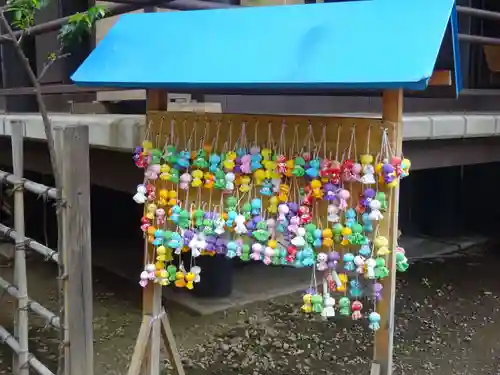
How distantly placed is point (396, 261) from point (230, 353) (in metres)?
2.52

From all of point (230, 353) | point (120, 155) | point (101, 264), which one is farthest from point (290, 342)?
point (101, 264)

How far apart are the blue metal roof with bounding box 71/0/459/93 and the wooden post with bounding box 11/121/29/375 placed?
0.70 metres

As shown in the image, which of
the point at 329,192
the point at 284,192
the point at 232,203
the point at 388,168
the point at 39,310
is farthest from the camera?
the point at 39,310

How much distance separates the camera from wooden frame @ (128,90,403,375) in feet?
7.58

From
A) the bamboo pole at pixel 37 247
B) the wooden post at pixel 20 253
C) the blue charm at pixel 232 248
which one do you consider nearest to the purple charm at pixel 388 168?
the blue charm at pixel 232 248

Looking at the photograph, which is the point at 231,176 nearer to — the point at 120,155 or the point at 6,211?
the point at 120,155

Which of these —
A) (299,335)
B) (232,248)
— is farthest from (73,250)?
(299,335)

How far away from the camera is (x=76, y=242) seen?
105 inches

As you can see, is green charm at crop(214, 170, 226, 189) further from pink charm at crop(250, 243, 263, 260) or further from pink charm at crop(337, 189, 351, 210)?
pink charm at crop(337, 189, 351, 210)

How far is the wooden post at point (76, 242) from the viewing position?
2623mm

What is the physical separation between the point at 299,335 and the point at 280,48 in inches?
128

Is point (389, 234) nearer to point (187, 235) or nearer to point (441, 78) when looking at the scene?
point (441, 78)

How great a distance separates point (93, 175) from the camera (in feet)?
16.7

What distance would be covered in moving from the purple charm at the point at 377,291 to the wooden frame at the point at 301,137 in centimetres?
3
